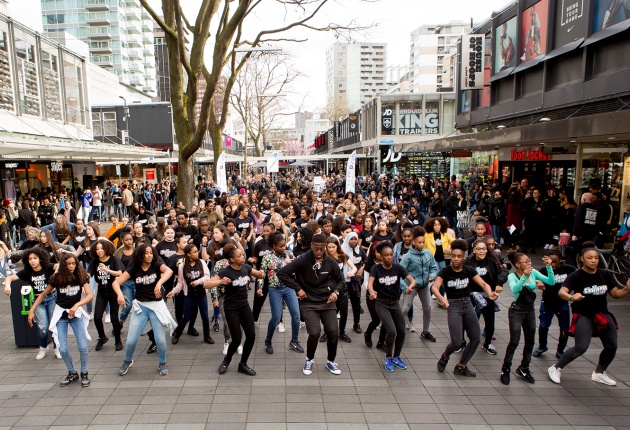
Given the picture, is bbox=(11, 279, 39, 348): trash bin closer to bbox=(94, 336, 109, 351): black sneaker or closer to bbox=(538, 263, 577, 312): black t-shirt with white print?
bbox=(94, 336, 109, 351): black sneaker

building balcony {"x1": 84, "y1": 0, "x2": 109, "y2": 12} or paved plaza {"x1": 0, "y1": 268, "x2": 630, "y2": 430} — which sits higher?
building balcony {"x1": 84, "y1": 0, "x2": 109, "y2": 12}

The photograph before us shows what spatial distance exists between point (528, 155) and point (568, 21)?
4.99m

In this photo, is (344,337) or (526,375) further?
(344,337)

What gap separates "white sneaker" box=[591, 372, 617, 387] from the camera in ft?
16.9

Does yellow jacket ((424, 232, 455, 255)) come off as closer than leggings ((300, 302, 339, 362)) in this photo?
No

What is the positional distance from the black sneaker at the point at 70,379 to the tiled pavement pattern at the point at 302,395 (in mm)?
97

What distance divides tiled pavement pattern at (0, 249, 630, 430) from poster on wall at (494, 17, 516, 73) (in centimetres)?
1311

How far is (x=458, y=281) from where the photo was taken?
535cm

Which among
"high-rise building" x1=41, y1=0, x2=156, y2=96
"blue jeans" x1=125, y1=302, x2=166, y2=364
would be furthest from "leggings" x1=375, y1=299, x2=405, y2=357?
"high-rise building" x1=41, y1=0, x2=156, y2=96

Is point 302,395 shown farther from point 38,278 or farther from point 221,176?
point 221,176

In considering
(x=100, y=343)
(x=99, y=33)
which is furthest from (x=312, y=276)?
(x=99, y=33)

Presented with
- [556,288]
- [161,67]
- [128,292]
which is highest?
[161,67]

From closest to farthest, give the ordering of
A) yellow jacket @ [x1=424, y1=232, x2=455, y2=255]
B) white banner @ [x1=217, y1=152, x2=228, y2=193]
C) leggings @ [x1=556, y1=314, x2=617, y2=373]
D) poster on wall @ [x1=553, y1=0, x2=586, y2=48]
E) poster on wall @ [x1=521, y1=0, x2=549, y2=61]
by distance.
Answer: leggings @ [x1=556, y1=314, x2=617, y2=373]
yellow jacket @ [x1=424, y1=232, x2=455, y2=255]
poster on wall @ [x1=553, y1=0, x2=586, y2=48]
poster on wall @ [x1=521, y1=0, x2=549, y2=61]
white banner @ [x1=217, y1=152, x2=228, y2=193]

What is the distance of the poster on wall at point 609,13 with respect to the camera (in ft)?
34.9
